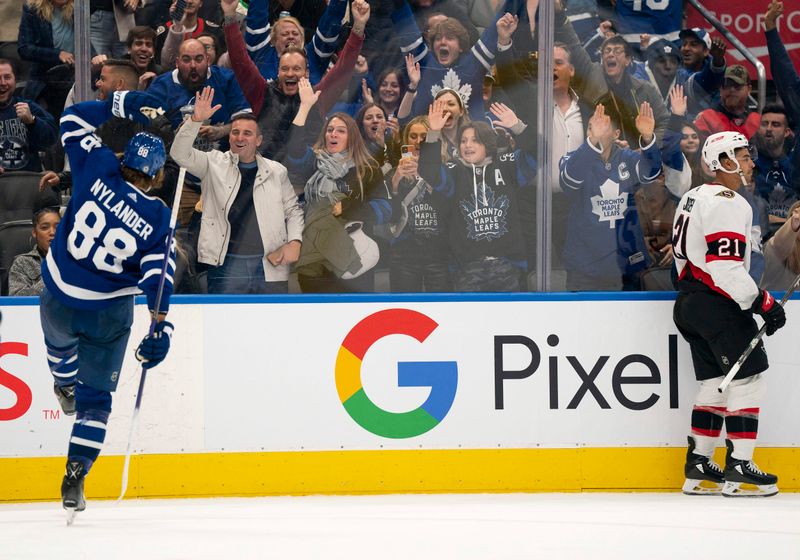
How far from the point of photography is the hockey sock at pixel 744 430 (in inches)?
200

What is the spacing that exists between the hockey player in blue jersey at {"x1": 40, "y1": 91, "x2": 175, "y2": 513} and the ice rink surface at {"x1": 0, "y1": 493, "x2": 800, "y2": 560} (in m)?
0.35

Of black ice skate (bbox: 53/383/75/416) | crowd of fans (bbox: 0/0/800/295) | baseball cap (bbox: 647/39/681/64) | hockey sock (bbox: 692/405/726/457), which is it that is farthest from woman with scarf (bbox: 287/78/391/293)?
hockey sock (bbox: 692/405/726/457)

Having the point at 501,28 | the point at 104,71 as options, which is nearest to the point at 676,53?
the point at 501,28

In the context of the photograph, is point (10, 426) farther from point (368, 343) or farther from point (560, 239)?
point (560, 239)

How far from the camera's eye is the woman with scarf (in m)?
5.43

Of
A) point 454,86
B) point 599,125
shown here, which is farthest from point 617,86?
point 454,86

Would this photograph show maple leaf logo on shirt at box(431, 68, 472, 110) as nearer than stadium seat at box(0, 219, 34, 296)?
No

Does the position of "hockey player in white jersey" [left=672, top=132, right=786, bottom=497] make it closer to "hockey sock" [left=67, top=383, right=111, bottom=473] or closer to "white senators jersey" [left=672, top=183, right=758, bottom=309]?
"white senators jersey" [left=672, top=183, right=758, bottom=309]

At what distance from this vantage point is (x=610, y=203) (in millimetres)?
5527

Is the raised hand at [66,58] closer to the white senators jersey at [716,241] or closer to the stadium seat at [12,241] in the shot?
the stadium seat at [12,241]

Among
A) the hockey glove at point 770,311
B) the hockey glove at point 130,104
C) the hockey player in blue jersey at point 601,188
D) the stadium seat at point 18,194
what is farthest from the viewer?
the hockey player in blue jersey at point 601,188

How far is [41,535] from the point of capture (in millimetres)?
4203

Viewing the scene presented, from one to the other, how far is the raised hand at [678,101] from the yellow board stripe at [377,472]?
4.87 ft

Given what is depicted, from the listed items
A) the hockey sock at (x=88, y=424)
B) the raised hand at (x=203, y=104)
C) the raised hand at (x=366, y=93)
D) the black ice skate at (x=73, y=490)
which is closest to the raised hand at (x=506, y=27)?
the raised hand at (x=366, y=93)
